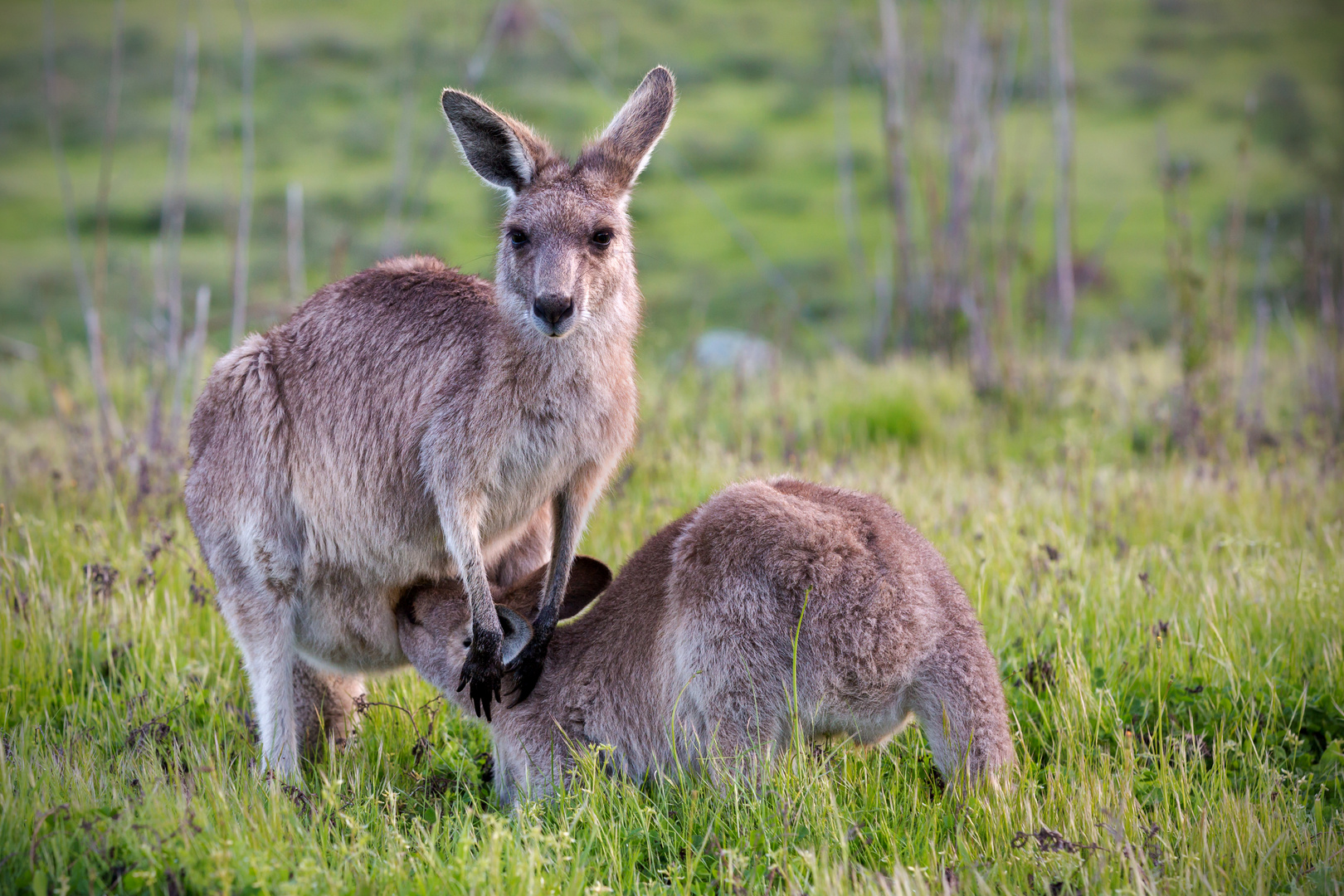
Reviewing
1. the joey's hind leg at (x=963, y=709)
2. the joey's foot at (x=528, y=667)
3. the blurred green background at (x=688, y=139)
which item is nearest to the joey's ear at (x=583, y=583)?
the joey's foot at (x=528, y=667)

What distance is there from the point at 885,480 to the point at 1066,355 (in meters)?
3.15

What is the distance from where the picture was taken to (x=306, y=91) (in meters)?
19.5

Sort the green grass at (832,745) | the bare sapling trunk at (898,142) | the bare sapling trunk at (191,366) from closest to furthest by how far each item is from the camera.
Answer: the green grass at (832,745) → the bare sapling trunk at (191,366) → the bare sapling trunk at (898,142)

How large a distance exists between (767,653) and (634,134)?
70.6 inches

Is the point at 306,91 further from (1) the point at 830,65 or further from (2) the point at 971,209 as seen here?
(2) the point at 971,209

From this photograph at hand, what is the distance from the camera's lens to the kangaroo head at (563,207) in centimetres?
341

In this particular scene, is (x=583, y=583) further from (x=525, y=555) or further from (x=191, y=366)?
(x=191, y=366)

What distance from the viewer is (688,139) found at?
17891 mm

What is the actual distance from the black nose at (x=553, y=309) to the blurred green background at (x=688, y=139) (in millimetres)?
6252

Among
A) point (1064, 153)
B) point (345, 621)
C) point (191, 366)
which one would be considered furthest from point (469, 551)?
point (1064, 153)

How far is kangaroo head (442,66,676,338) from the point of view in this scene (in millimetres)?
3406

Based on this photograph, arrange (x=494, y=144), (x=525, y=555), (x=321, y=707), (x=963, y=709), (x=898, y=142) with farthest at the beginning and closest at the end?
(x=898, y=142) < (x=525, y=555) < (x=321, y=707) < (x=494, y=144) < (x=963, y=709)

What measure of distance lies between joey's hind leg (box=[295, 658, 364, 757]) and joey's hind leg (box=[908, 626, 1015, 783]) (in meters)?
2.01

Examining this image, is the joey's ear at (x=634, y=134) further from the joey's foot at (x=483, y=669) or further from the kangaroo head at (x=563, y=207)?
the joey's foot at (x=483, y=669)
